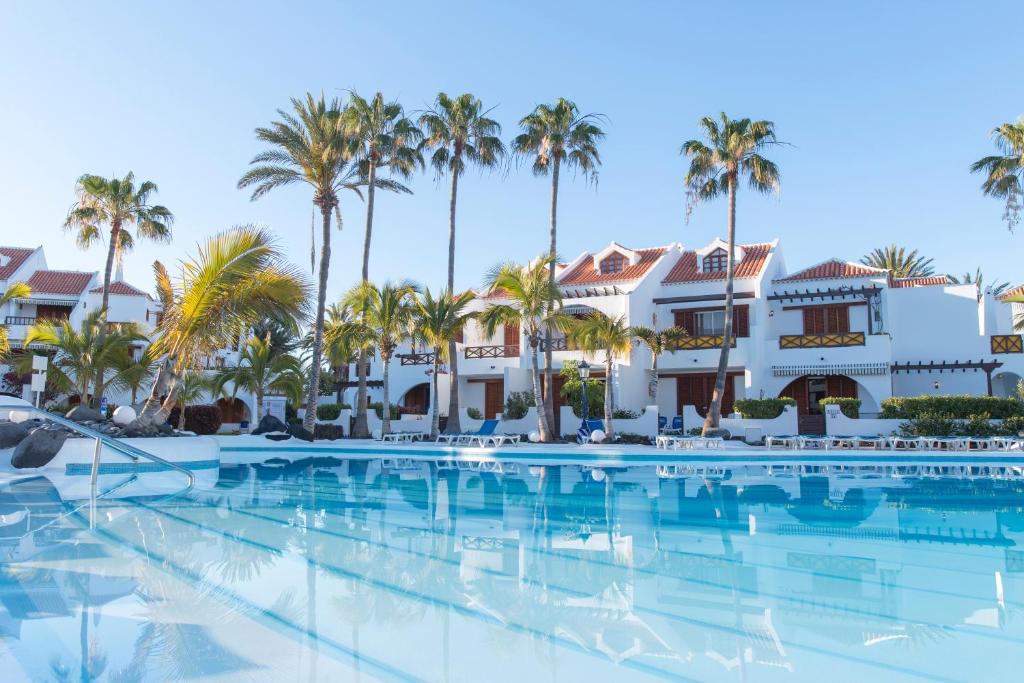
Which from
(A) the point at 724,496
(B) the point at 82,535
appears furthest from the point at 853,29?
(B) the point at 82,535

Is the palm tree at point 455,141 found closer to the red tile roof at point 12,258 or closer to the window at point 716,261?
the window at point 716,261

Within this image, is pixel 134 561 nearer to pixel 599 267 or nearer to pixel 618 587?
pixel 618 587

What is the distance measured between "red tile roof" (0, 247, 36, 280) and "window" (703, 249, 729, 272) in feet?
124

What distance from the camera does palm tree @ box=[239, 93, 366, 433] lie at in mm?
26609

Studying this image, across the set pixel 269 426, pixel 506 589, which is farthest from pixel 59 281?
pixel 506 589

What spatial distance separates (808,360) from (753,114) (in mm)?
10485

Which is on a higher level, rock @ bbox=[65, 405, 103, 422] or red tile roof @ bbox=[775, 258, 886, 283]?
red tile roof @ bbox=[775, 258, 886, 283]

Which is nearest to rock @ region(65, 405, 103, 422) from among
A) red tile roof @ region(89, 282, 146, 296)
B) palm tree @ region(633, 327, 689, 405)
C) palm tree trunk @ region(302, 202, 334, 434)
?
palm tree trunk @ region(302, 202, 334, 434)

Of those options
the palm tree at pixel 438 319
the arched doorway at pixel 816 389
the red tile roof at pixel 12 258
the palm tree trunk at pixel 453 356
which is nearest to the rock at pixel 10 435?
the palm tree at pixel 438 319

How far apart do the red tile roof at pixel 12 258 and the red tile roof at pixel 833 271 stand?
136 feet

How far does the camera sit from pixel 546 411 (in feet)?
92.5

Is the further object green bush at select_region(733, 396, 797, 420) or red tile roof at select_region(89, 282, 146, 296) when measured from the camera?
red tile roof at select_region(89, 282, 146, 296)

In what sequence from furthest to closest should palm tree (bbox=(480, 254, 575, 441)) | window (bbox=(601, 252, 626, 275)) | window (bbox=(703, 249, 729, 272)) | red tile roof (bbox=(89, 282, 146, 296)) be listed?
red tile roof (bbox=(89, 282, 146, 296)) < window (bbox=(601, 252, 626, 275)) < window (bbox=(703, 249, 729, 272)) < palm tree (bbox=(480, 254, 575, 441))

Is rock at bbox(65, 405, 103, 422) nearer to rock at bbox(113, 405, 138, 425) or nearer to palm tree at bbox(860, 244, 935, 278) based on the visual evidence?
rock at bbox(113, 405, 138, 425)
